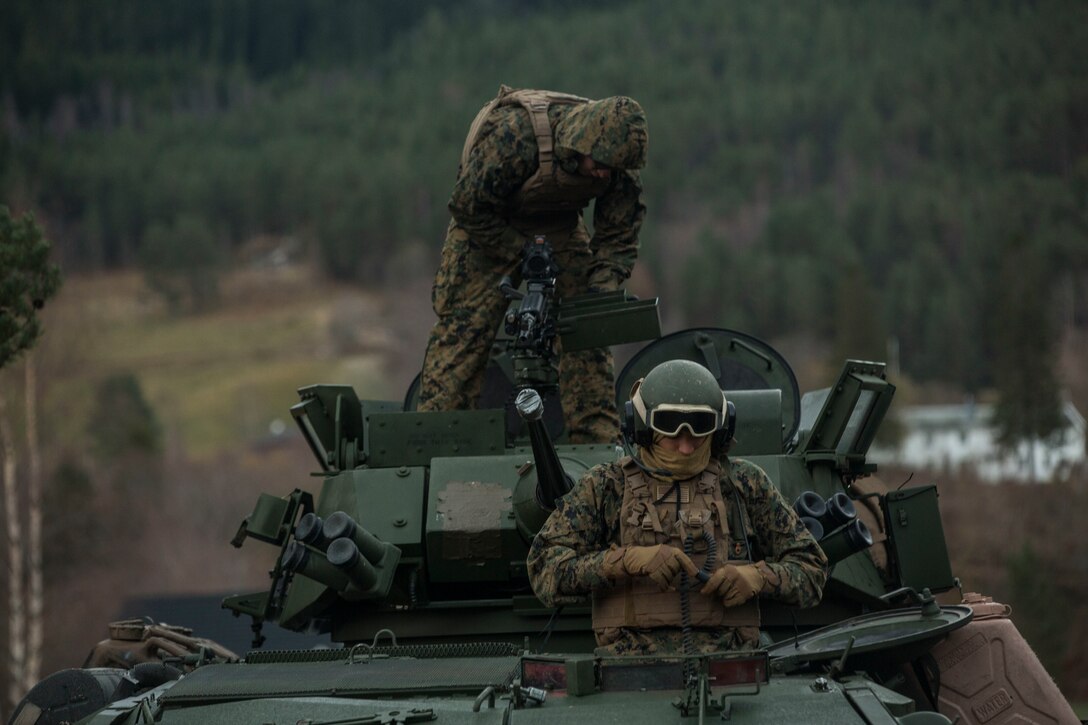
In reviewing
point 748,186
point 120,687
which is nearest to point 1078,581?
→ point 120,687

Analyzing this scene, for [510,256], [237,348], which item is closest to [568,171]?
[510,256]

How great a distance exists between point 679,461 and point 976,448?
61.4 meters

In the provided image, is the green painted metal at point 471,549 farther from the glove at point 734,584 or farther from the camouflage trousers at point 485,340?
the glove at point 734,584

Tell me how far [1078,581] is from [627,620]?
1405 inches

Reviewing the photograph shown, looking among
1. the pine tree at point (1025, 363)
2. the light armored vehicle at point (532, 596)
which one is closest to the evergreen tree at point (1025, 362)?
the pine tree at point (1025, 363)

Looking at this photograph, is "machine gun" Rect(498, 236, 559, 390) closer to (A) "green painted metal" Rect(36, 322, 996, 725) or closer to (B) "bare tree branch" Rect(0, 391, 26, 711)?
(A) "green painted metal" Rect(36, 322, 996, 725)

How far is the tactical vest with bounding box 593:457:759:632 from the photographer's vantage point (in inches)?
347

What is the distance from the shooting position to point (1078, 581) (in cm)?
4256

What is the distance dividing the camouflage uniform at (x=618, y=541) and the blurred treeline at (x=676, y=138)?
54.3m

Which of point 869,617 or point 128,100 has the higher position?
point 869,617

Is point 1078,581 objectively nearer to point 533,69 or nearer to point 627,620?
point 627,620

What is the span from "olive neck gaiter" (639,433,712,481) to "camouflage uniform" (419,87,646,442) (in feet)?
12.0

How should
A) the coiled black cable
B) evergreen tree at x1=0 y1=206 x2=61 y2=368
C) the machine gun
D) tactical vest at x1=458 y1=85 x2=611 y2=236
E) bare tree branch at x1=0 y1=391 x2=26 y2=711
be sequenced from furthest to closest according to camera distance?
bare tree branch at x1=0 y1=391 x2=26 y2=711 < evergreen tree at x1=0 y1=206 x2=61 y2=368 < tactical vest at x1=458 y1=85 x2=611 y2=236 < the machine gun < the coiled black cable

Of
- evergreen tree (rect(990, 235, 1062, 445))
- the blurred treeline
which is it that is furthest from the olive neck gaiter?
the blurred treeline
